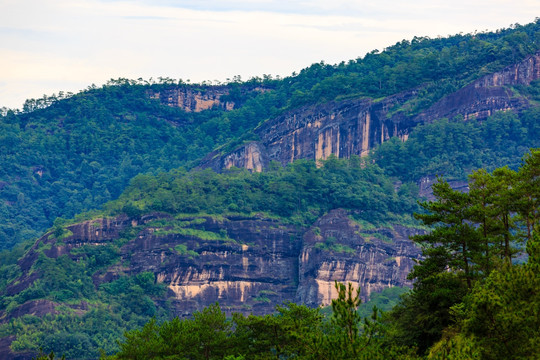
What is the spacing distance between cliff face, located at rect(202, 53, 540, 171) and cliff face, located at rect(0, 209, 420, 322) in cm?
2169

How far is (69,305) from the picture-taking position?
94.2 metres

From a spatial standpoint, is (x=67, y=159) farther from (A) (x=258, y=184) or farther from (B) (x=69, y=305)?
(B) (x=69, y=305)

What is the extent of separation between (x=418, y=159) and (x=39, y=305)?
52.3 meters

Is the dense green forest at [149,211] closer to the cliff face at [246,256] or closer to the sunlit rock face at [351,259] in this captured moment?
the cliff face at [246,256]

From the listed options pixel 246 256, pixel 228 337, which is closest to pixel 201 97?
pixel 246 256

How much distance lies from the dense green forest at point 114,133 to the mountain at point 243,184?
31 centimetres

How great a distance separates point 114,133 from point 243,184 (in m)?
53.7

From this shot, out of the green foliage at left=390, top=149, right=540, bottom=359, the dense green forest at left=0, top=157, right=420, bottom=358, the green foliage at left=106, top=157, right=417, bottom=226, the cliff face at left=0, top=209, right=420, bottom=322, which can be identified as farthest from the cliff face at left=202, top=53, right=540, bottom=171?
the green foliage at left=390, top=149, right=540, bottom=359

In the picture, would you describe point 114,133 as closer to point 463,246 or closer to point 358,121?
point 358,121

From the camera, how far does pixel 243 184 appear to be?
11325cm

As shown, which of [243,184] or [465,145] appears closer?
[243,184]

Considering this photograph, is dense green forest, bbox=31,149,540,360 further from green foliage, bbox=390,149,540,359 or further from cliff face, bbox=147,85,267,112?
cliff face, bbox=147,85,267,112

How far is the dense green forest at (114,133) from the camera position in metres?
147

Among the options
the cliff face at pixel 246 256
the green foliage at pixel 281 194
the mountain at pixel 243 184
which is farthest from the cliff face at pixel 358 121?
the cliff face at pixel 246 256
